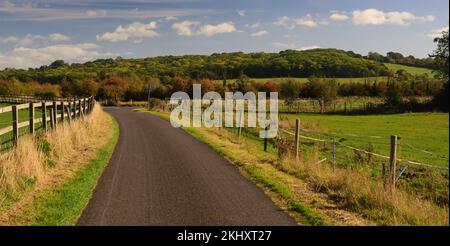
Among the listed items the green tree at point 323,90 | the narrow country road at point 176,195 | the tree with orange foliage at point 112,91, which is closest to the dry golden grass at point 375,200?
the narrow country road at point 176,195

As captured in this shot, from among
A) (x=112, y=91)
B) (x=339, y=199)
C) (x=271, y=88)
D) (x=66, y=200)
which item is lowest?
(x=339, y=199)

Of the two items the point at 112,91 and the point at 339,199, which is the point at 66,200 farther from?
the point at 112,91

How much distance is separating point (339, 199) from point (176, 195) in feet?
10.9

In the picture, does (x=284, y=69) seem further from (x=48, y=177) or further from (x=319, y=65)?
(x=48, y=177)

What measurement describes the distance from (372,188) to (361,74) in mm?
127320

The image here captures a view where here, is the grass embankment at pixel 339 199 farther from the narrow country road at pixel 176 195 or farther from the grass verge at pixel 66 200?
the grass verge at pixel 66 200

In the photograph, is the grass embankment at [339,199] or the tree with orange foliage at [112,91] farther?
the tree with orange foliage at [112,91]

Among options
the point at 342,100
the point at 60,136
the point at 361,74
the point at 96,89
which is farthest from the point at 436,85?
the point at 60,136

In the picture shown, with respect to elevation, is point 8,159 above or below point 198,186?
above

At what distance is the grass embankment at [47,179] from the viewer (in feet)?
26.0

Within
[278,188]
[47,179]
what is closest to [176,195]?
[278,188]

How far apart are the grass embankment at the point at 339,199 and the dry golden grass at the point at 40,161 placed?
4.88 meters

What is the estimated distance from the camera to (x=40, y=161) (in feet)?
36.8

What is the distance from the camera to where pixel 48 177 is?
35.8 ft
